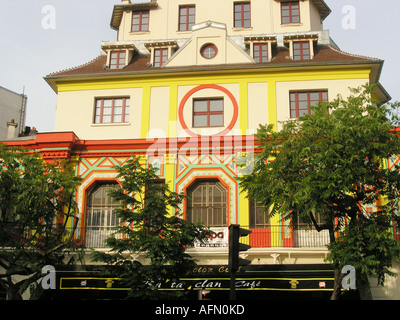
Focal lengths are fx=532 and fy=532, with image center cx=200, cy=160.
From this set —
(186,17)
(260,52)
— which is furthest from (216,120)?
(186,17)

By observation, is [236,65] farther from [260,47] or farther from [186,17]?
[186,17]

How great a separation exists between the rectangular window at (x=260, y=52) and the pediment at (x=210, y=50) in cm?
67

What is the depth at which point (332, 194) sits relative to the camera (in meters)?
17.7

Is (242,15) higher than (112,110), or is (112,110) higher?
(242,15)

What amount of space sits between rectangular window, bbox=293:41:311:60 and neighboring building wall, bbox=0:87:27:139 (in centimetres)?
2077

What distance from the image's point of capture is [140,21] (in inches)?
1164

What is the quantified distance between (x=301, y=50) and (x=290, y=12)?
331 centimetres

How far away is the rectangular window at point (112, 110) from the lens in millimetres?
26125

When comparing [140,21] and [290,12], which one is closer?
[290,12]

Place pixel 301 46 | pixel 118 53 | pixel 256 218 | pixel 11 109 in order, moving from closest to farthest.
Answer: pixel 256 218 < pixel 301 46 < pixel 118 53 < pixel 11 109

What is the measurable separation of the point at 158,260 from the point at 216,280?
4534mm

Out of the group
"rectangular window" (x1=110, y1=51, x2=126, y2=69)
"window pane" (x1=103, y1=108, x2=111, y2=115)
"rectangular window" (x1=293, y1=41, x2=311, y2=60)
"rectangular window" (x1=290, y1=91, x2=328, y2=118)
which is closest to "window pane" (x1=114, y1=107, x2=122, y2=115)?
"window pane" (x1=103, y1=108, x2=111, y2=115)

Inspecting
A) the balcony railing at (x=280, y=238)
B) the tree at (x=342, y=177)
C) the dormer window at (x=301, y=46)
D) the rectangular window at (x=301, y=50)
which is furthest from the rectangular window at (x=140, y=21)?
the tree at (x=342, y=177)

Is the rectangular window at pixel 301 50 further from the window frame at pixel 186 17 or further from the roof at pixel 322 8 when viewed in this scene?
the window frame at pixel 186 17
